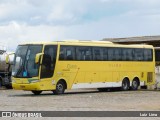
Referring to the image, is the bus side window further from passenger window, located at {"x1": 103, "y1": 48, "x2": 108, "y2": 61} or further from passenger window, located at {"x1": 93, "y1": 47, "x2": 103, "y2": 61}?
passenger window, located at {"x1": 93, "y1": 47, "x2": 103, "y2": 61}

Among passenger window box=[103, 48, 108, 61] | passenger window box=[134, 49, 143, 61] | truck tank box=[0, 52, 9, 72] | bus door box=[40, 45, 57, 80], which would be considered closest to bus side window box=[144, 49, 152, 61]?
passenger window box=[134, 49, 143, 61]

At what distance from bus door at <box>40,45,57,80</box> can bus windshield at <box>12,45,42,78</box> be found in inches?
14.6

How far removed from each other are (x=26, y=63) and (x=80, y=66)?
3.86 metres

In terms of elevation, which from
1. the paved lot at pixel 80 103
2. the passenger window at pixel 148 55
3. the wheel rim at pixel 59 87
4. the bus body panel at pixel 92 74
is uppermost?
the passenger window at pixel 148 55

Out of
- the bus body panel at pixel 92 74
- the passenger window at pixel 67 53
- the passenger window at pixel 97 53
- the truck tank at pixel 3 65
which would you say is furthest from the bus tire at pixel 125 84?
the truck tank at pixel 3 65

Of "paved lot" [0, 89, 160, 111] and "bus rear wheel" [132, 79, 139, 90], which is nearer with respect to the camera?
"paved lot" [0, 89, 160, 111]

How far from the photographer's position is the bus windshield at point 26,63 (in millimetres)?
29719

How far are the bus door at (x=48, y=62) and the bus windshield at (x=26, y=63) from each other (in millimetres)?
371

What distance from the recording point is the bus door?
2982 centimetres

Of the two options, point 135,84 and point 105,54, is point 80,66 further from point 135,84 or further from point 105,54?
point 135,84

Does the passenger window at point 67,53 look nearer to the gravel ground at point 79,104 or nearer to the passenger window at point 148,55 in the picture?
the gravel ground at point 79,104

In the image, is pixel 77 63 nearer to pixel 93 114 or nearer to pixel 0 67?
pixel 0 67

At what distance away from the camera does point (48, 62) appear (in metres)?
30.2

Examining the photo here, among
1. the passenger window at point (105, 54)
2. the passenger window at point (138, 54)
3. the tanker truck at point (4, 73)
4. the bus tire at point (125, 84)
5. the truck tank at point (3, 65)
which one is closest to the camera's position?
the passenger window at point (105, 54)
